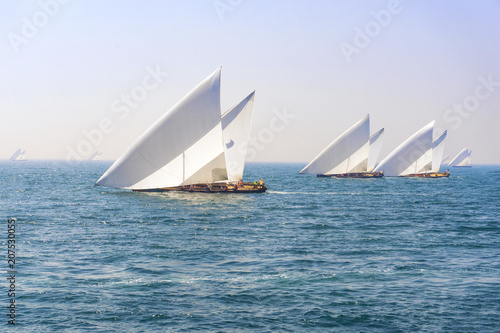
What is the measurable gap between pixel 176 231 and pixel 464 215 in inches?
1341

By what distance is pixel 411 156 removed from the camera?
143 m

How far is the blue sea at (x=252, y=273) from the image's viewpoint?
20969 millimetres

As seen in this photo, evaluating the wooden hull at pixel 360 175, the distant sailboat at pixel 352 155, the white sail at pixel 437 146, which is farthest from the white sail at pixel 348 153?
the white sail at pixel 437 146

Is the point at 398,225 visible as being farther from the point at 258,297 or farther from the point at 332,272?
the point at 258,297

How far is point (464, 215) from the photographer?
58281 millimetres

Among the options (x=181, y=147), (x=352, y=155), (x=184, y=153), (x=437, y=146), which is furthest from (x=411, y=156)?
(x=181, y=147)

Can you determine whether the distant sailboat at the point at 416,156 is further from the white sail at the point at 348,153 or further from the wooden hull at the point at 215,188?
the wooden hull at the point at 215,188

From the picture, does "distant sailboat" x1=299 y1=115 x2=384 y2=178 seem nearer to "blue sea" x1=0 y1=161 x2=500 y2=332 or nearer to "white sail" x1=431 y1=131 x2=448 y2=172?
"white sail" x1=431 y1=131 x2=448 y2=172

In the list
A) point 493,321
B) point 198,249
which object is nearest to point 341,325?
point 493,321

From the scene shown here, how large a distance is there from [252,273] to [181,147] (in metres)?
45.5

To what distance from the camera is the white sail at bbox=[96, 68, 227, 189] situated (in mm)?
70688

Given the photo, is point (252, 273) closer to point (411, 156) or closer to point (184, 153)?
point (184, 153)

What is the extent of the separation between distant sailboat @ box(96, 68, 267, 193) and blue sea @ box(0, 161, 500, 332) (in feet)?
58.6

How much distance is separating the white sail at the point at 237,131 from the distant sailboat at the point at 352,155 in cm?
5468
